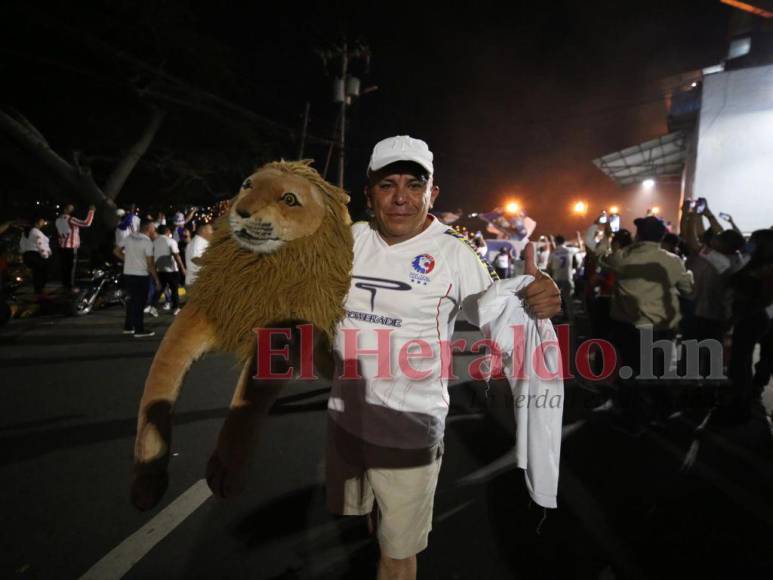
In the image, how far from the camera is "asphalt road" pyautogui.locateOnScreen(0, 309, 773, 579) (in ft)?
7.88

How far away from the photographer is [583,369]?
642 cm

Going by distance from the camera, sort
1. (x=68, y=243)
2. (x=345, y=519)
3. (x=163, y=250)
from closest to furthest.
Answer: (x=345, y=519) → (x=163, y=250) → (x=68, y=243)

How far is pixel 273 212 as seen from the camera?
184cm

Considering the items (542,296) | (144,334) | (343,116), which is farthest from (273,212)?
(343,116)

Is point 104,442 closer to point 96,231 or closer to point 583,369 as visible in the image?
point 583,369

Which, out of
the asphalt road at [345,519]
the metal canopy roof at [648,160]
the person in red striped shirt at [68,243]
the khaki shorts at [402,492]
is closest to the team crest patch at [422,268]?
the khaki shorts at [402,492]

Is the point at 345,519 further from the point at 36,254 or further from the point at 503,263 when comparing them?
the point at 503,263

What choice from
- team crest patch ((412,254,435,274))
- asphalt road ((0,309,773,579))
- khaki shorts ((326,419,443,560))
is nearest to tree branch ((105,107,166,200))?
asphalt road ((0,309,773,579))

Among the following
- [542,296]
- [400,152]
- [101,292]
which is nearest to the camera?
[542,296]

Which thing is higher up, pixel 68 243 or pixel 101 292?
pixel 68 243

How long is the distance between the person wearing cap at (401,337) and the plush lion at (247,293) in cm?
16

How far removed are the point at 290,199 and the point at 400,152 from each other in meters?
0.53

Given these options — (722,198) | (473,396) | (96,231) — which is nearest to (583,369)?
(473,396)

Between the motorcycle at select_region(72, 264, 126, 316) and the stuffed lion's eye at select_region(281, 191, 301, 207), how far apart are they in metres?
9.12
